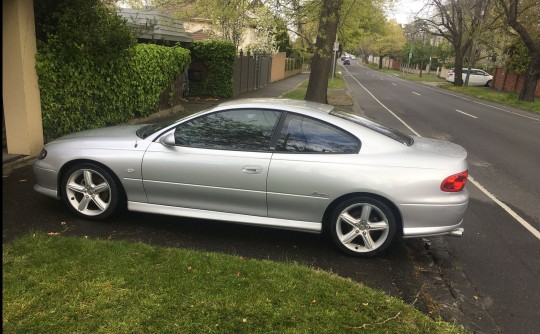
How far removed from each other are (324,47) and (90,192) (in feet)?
Result: 37.6

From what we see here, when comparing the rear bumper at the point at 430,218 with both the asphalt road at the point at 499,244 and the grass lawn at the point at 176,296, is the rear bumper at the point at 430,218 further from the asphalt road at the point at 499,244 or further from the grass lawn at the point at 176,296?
the grass lawn at the point at 176,296

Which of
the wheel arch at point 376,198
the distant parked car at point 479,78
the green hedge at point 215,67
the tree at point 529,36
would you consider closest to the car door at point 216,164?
the wheel arch at point 376,198

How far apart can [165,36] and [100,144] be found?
40.7 feet

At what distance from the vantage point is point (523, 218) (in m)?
6.07

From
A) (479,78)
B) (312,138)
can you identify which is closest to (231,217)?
(312,138)

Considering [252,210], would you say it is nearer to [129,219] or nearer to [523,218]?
[129,219]

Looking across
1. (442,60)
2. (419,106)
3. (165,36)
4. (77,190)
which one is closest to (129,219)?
(77,190)

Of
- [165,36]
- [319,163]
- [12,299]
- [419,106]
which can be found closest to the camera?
[12,299]

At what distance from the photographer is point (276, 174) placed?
14.4ft

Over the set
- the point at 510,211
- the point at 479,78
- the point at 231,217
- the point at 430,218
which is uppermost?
the point at 430,218

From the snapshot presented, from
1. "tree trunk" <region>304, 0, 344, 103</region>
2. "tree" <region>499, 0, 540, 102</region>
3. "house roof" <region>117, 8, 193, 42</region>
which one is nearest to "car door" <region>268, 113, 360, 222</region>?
"tree trunk" <region>304, 0, 344, 103</region>

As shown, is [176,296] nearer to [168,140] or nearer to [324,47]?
[168,140]

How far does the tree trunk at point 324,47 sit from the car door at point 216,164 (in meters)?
9.10

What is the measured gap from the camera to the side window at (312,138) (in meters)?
4.45
